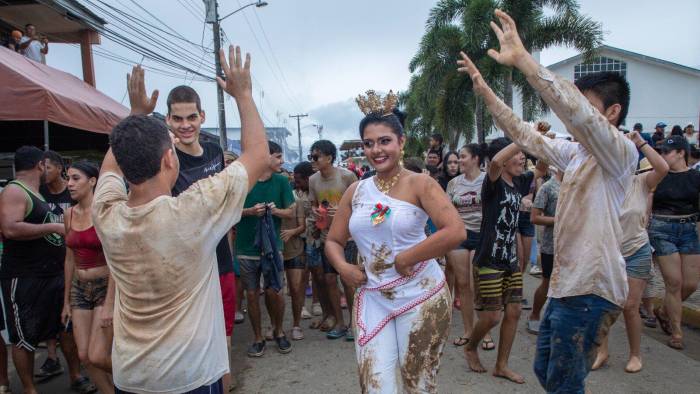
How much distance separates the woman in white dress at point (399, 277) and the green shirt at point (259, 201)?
249 cm

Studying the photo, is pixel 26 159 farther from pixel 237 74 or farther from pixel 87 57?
pixel 87 57

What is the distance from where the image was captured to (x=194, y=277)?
194cm

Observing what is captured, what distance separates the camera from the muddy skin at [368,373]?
2562mm

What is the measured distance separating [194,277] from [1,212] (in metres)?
3.01

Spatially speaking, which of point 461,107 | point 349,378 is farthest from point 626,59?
point 349,378

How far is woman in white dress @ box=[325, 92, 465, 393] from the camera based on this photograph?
8.52 feet

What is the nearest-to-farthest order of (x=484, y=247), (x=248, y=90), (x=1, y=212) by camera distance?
1. (x=248, y=90)
2. (x=1, y=212)
3. (x=484, y=247)

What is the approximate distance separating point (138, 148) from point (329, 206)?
395 centimetres

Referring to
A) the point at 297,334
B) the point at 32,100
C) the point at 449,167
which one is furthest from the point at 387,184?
the point at 32,100

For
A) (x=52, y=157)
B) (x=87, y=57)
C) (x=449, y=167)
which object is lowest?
(x=449, y=167)

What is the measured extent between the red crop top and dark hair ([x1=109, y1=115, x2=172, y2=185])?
2122mm

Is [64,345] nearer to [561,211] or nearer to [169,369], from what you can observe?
[169,369]

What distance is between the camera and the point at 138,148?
1.86m

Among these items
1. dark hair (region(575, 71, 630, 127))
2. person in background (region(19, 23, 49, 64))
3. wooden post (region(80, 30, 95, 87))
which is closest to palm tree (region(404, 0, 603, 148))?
wooden post (region(80, 30, 95, 87))
